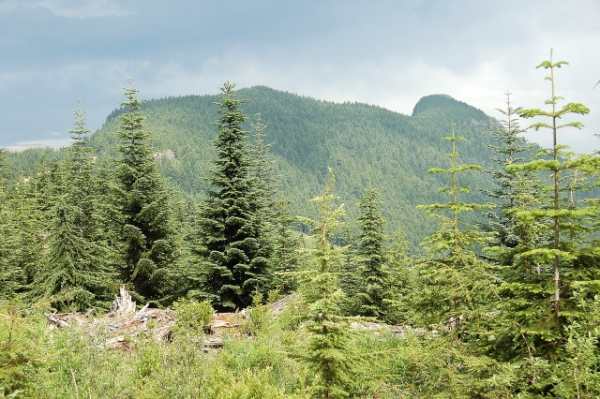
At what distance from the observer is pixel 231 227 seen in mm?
19703

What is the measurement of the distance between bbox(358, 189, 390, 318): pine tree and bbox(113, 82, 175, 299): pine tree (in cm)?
1115

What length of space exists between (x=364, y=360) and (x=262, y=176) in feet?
91.5

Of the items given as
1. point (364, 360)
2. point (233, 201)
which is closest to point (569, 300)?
point (364, 360)

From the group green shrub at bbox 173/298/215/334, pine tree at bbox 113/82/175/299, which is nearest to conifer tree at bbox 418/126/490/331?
green shrub at bbox 173/298/215/334

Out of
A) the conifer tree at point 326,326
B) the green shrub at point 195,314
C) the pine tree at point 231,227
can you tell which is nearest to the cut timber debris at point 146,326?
the green shrub at point 195,314

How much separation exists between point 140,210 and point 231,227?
4.91 m

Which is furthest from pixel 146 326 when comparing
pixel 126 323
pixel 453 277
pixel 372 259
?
pixel 372 259

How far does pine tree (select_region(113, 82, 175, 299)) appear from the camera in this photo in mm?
19094

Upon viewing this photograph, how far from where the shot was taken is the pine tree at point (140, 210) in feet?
62.6

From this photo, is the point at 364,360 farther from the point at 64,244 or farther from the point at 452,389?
the point at 64,244

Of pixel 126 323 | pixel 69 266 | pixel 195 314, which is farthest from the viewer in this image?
pixel 69 266

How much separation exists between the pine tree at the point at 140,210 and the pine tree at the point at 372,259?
36.6 feet

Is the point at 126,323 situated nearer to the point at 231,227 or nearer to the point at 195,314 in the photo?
the point at 195,314

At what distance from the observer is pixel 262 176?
106 ft
